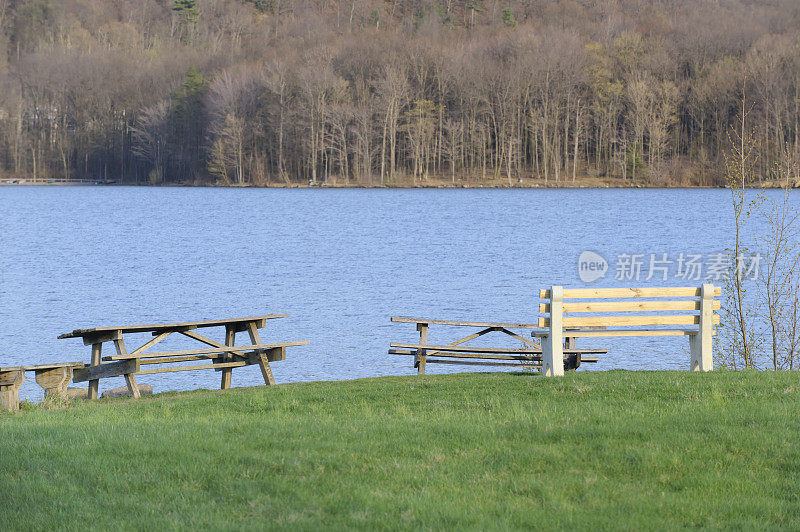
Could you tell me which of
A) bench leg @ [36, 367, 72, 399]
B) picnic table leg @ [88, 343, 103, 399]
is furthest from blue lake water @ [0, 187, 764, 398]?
bench leg @ [36, 367, 72, 399]

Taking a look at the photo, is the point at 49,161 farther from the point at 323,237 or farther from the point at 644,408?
the point at 644,408

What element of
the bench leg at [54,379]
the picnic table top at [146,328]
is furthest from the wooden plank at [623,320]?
the bench leg at [54,379]

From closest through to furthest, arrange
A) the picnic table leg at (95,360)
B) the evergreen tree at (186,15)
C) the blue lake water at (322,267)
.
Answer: the picnic table leg at (95,360), the blue lake water at (322,267), the evergreen tree at (186,15)

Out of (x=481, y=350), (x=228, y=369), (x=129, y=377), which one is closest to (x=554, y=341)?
(x=481, y=350)

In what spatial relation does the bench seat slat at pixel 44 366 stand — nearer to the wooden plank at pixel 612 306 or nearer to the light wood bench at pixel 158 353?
the light wood bench at pixel 158 353

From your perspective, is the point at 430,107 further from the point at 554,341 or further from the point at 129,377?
the point at 554,341

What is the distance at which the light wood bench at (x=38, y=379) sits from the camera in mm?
10703

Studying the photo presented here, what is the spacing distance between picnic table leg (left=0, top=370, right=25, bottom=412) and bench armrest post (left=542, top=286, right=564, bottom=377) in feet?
20.7

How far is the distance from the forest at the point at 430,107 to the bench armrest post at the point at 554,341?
81549 millimetres

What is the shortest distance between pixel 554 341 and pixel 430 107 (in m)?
96.7

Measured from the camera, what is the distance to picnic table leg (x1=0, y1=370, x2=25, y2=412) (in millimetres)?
10695

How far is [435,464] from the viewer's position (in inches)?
270

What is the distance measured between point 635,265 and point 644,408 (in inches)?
1121

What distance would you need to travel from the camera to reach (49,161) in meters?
131
